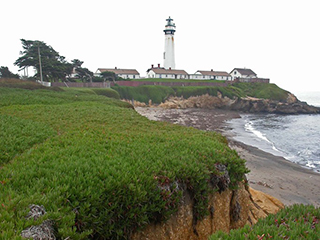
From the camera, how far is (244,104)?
230ft

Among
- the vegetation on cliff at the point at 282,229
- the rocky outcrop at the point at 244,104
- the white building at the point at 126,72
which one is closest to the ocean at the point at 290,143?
the vegetation on cliff at the point at 282,229

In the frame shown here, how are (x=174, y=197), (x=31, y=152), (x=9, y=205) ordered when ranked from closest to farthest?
(x=9, y=205) → (x=174, y=197) → (x=31, y=152)

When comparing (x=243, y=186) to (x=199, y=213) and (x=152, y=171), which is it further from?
(x=152, y=171)

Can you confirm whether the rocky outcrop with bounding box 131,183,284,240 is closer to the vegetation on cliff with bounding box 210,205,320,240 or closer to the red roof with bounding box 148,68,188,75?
the vegetation on cliff with bounding box 210,205,320,240

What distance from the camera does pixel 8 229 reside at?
3.75m

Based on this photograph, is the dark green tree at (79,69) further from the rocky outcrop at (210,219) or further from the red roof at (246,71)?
the red roof at (246,71)

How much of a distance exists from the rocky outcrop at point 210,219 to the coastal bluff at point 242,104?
182 feet

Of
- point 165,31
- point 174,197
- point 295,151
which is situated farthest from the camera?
point 165,31

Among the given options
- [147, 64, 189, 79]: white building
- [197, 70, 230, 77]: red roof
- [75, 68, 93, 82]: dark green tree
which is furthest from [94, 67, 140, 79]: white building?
[75, 68, 93, 82]: dark green tree

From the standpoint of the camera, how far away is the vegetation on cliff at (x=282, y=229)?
4355mm

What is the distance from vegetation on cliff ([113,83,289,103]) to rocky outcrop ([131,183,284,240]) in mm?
54658

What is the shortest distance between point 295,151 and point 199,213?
23806mm

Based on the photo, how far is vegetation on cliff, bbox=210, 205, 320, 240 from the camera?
4.36 m

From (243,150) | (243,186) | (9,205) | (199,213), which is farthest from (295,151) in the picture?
(9,205)
